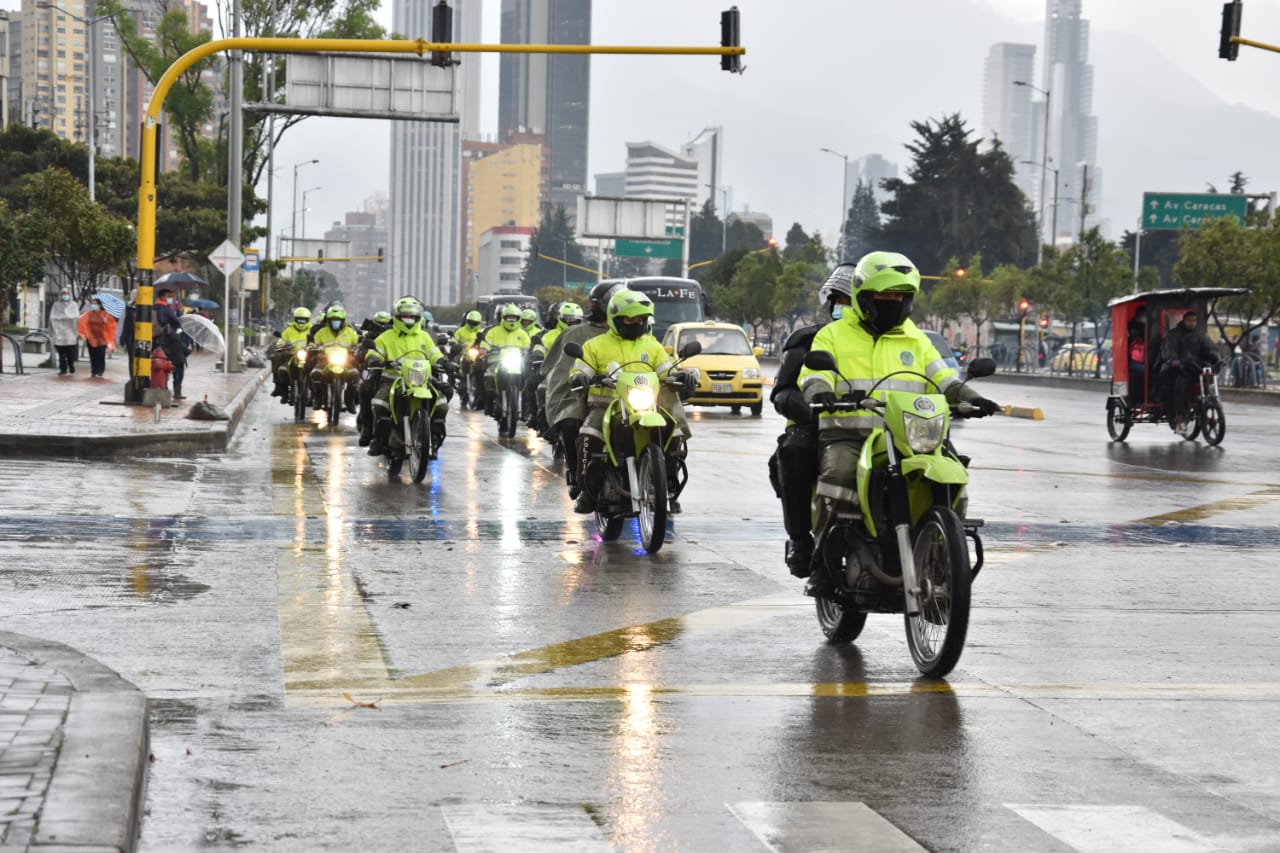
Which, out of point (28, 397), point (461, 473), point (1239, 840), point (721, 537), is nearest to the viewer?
point (1239, 840)

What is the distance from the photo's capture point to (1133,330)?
93.2ft

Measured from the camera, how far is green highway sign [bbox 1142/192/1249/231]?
65875mm

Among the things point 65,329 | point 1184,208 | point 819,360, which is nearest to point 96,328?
point 65,329

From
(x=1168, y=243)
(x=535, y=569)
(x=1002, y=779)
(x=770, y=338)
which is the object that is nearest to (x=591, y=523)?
(x=535, y=569)

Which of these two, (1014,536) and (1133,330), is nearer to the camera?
(1014,536)

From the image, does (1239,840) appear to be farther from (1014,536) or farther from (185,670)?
(1014,536)

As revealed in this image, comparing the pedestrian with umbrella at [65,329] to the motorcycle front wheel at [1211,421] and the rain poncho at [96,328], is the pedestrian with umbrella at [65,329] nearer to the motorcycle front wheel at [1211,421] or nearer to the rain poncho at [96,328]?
the rain poncho at [96,328]

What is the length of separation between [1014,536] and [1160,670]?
5423 mm

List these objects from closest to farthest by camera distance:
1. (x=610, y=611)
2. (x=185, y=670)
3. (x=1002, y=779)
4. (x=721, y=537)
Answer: (x=1002, y=779)
(x=185, y=670)
(x=610, y=611)
(x=721, y=537)

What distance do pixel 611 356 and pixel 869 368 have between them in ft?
16.2

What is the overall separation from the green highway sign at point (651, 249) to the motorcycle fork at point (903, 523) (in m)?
90.5

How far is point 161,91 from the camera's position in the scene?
25.9 meters

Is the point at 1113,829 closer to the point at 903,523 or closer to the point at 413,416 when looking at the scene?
the point at 903,523

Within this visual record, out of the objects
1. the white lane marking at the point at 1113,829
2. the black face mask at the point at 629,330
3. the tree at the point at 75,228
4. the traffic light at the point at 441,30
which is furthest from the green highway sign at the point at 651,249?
the white lane marking at the point at 1113,829
